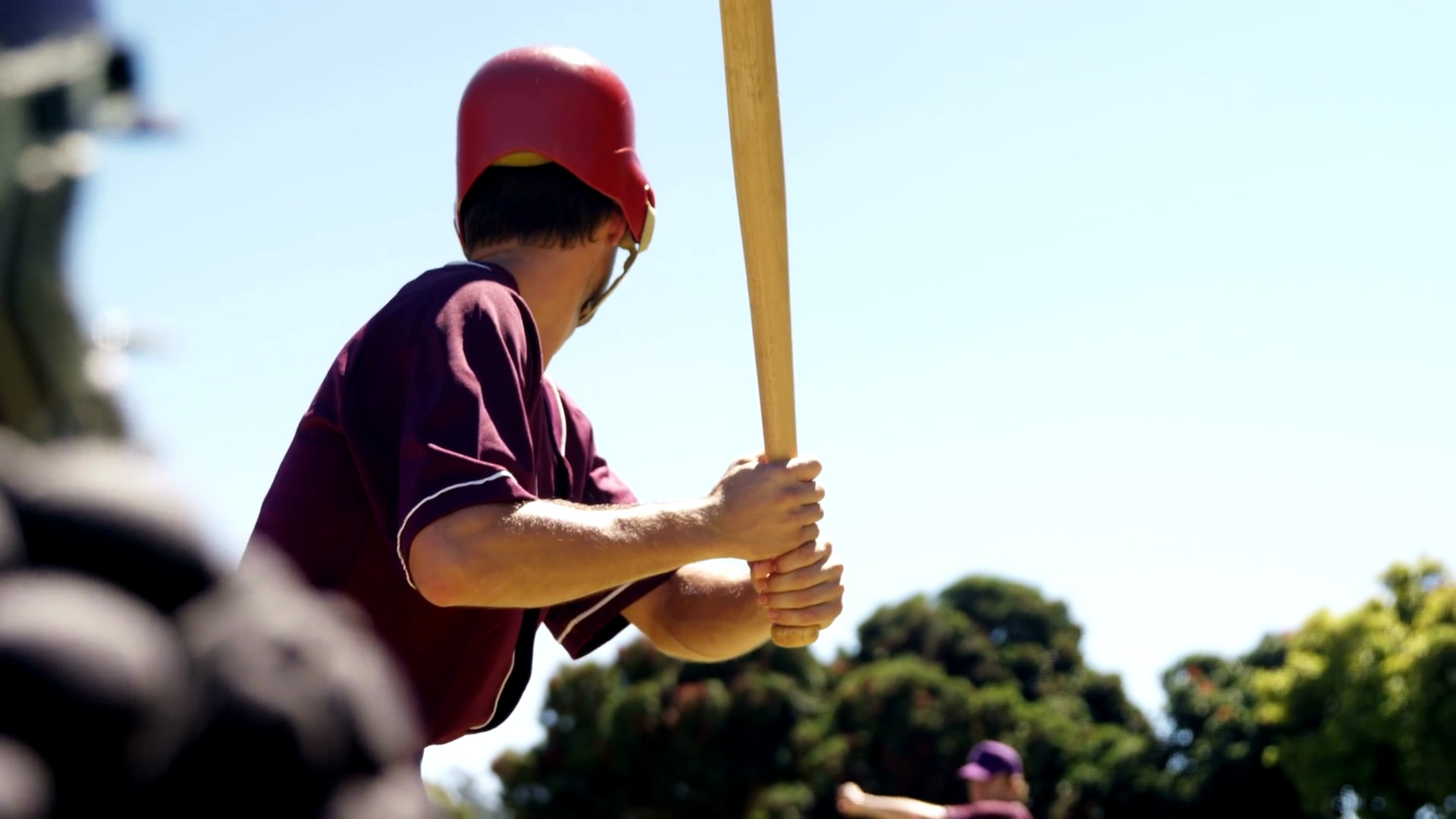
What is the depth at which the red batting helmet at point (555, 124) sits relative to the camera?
396 cm

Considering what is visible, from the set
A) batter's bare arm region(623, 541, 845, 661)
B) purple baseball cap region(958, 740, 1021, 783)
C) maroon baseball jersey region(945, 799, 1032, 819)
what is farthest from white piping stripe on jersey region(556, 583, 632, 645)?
purple baseball cap region(958, 740, 1021, 783)

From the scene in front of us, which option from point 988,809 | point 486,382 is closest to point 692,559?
point 486,382

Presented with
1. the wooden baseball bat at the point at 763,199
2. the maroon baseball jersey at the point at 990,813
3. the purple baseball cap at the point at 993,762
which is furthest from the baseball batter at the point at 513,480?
the purple baseball cap at the point at 993,762

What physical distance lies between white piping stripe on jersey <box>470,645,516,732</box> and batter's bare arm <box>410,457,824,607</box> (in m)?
0.65

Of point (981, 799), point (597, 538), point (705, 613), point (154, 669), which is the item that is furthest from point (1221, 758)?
point (154, 669)

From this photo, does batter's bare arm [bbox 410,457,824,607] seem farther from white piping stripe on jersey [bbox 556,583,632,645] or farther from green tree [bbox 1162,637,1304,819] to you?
green tree [bbox 1162,637,1304,819]

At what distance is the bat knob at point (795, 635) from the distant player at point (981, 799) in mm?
7452

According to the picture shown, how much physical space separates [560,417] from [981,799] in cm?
931

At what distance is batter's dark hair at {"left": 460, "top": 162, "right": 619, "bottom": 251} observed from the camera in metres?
3.88

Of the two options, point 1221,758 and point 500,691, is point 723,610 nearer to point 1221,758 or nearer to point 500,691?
point 500,691

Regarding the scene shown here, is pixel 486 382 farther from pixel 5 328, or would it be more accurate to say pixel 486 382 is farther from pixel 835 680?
pixel 835 680

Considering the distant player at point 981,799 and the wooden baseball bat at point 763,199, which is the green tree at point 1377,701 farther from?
the wooden baseball bat at point 763,199

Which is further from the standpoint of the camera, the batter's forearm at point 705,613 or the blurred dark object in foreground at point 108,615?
the batter's forearm at point 705,613

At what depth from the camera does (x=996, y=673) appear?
41.9 meters
